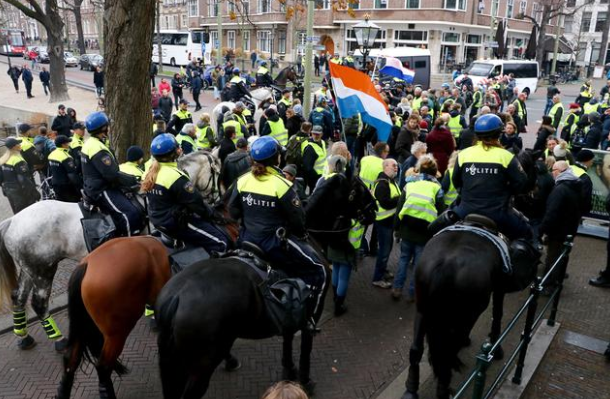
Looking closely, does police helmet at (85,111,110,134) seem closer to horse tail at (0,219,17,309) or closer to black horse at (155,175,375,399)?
horse tail at (0,219,17,309)

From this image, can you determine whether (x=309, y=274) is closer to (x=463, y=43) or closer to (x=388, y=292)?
(x=388, y=292)

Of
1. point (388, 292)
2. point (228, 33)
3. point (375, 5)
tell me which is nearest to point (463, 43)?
point (375, 5)

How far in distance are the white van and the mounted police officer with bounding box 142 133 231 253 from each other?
93.9 feet

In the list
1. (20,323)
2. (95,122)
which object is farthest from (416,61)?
(20,323)

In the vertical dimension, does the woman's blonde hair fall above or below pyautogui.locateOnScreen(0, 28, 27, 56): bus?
below

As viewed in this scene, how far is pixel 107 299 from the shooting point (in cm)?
463

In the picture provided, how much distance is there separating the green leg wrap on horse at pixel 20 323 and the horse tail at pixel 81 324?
132cm

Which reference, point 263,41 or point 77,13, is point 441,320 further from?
point 263,41

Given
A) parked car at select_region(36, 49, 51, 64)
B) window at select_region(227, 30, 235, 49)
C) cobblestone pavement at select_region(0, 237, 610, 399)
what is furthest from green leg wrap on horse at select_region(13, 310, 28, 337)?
window at select_region(227, 30, 235, 49)

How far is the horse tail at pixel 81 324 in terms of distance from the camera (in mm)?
4688

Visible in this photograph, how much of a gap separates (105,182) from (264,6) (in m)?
52.7

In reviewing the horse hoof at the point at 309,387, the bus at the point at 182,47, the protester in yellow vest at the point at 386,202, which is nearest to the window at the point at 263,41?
the bus at the point at 182,47

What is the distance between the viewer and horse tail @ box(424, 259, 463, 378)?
465 cm

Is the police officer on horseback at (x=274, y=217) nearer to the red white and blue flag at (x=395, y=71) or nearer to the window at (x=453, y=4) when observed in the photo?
the red white and blue flag at (x=395, y=71)
